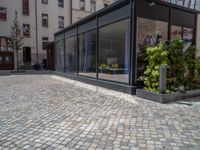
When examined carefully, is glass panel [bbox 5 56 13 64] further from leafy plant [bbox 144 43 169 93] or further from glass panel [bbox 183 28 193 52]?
leafy plant [bbox 144 43 169 93]

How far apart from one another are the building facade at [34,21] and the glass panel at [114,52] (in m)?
15.4

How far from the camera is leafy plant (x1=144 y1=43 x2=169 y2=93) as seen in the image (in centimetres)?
587

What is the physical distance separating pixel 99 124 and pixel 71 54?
8657mm

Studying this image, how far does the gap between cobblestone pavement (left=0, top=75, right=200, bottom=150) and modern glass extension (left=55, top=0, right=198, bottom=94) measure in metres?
1.78

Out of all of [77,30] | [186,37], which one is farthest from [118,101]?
[77,30]

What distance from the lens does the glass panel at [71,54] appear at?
11.4 meters

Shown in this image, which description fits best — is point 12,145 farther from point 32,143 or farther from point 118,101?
point 118,101

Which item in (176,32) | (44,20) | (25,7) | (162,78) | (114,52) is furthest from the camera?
(44,20)

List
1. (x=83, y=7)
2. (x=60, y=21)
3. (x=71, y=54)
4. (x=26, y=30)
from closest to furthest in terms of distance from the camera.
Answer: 1. (x=71, y=54)
2. (x=26, y=30)
3. (x=60, y=21)
4. (x=83, y=7)

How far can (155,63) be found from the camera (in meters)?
6.09

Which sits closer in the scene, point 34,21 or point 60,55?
point 60,55

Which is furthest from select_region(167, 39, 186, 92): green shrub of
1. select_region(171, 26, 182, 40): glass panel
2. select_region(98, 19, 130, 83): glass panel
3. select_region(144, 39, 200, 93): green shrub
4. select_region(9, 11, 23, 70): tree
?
select_region(9, 11, 23, 70): tree

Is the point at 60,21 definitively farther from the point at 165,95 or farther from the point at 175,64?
the point at 165,95

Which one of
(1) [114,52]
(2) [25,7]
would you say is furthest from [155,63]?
(2) [25,7]
